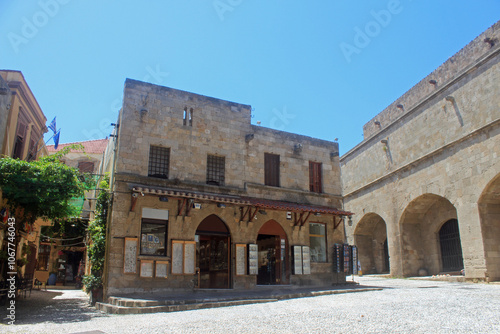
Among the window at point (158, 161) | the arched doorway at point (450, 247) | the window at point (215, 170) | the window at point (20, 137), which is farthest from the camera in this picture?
the arched doorway at point (450, 247)

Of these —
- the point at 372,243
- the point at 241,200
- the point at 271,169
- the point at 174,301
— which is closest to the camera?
the point at 174,301

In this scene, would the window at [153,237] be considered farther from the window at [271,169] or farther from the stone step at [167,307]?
the window at [271,169]

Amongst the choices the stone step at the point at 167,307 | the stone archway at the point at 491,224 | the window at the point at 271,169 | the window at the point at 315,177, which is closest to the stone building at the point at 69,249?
the window at the point at 271,169

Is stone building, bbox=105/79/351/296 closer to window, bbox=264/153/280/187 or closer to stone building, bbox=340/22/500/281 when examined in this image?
window, bbox=264/153/280/187

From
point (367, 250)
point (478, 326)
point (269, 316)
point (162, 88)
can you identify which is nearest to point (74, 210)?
point (162, 88)

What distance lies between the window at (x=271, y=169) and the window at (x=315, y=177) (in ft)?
5.58

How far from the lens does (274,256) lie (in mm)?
16125

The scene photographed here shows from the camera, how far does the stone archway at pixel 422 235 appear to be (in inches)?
832

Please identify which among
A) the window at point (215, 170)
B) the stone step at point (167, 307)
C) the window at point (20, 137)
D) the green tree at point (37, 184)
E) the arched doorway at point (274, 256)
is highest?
the window at point (20, 137)

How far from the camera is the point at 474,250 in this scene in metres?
16.9

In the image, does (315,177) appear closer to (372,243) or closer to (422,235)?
(422,235)

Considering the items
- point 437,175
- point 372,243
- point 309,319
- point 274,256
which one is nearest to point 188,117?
point 274,256

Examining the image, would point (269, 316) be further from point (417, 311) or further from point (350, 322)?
point (417, 311)

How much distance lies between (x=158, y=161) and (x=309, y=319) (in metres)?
8.60
